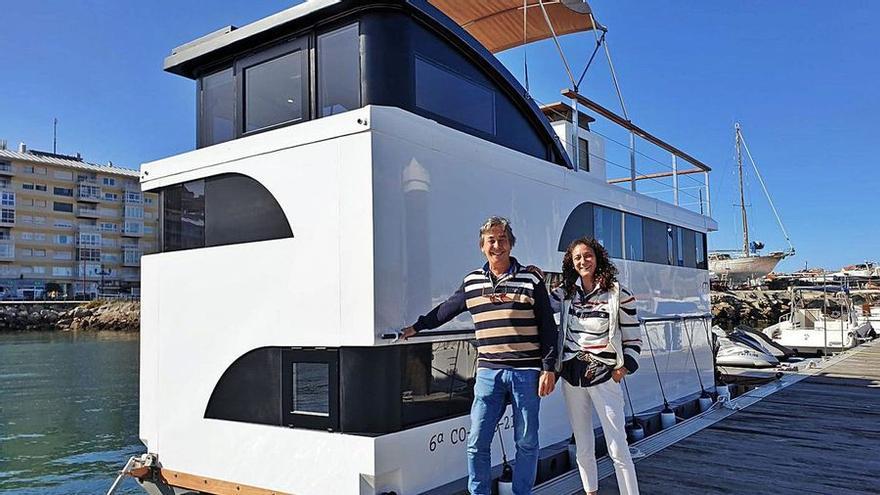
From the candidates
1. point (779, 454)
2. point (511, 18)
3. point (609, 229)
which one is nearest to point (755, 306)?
point (779, 454)

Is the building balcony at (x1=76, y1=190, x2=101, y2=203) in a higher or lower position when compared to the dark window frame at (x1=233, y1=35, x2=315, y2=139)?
higher

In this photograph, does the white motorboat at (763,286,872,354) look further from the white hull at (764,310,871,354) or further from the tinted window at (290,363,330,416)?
the tinted window at (290,363,330,416)

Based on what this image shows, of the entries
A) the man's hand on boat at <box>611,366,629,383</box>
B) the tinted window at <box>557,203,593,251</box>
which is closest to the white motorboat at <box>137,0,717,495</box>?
the tinted window at <box>557,203,593,251</box>

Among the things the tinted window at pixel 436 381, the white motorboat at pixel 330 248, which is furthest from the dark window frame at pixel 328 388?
the tinted window at pixel 436 381

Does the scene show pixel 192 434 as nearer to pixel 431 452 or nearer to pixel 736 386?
A: pixel 431 452

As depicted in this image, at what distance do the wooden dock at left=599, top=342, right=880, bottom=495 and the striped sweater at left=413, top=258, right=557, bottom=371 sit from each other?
1.80m

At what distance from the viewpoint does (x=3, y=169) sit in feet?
192

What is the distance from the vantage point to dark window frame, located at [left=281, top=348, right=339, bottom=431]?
399 centimetres

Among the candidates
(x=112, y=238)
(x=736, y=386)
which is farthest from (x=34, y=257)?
(x=736, y=386)

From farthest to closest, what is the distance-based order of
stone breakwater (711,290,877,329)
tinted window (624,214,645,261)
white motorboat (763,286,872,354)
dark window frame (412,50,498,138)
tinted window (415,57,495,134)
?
stone breakwater (711,290,877,329), white motorboat (763,286,872,354), tinted window (624,214,645,261), tinted window (415,57,495,134), dark window frame (412,50,498,138)

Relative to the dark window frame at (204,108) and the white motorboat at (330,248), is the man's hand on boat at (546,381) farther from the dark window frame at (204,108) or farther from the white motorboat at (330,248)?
the dark window frame at (204,108)

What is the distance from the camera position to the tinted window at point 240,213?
14.4ft

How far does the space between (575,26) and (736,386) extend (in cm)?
686

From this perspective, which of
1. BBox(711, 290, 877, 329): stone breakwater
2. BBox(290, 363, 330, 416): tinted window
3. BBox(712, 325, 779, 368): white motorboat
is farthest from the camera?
BBox(711, 290, 877, 329): stone breakwater
